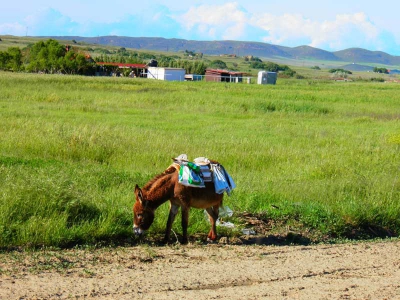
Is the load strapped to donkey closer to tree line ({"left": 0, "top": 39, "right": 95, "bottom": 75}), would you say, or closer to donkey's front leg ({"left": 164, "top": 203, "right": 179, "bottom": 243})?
donkey's front leg ({"left": 164, "top": 203, "right": 179, "bottom": 243})

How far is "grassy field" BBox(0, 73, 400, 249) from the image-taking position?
812 centimetres

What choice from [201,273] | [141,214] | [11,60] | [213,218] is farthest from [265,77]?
[201,273]

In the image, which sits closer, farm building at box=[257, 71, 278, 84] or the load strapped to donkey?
the load strapped to donkey

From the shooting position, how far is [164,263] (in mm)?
6875

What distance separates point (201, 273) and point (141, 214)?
58.5 inches

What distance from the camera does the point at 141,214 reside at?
7.70 m

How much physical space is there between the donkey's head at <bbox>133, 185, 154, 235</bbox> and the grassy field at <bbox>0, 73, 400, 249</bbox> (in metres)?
0.46

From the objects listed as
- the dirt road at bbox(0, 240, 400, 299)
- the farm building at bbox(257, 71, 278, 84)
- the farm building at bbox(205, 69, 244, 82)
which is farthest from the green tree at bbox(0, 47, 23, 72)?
the dirt road at bbox(0, 240, 400, 299)

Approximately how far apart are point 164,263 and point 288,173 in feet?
23.9

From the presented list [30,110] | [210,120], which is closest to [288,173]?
[210,120]

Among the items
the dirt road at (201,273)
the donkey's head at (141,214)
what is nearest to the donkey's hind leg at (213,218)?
the dirt road at (201,273)

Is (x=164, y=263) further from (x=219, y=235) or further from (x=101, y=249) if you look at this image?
(x=219, y=235)


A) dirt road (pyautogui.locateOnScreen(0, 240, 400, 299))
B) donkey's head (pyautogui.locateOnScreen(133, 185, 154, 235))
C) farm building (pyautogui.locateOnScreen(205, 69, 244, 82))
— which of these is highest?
donkey's head (pyautogui.locateOnScreen(133, 185, 154, 235))

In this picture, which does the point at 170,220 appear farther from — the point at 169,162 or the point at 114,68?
the point at 114,68
